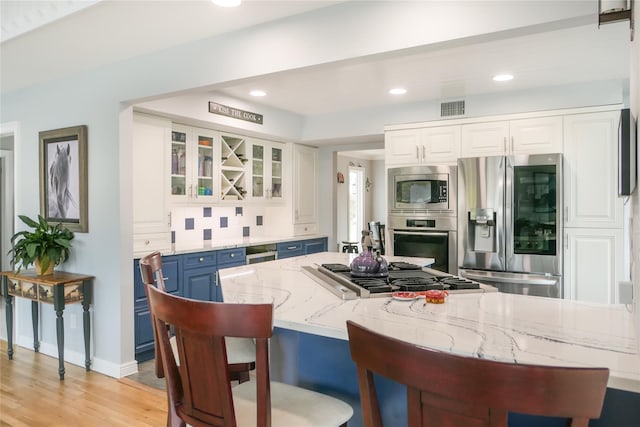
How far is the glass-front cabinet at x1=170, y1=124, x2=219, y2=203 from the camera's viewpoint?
407cm

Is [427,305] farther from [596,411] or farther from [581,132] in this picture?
[581,132]

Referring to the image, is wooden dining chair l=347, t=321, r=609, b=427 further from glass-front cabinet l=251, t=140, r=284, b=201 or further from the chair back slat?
glass-front cabinet l=251, t=140, r=284, b=201

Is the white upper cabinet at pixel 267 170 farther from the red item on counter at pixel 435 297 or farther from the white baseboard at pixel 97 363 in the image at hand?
the red item on counter at pixel 435 297

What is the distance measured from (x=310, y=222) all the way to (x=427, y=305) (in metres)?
4.13

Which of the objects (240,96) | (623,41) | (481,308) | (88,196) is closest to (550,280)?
(623,41)

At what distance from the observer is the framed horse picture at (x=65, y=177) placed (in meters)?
3.44

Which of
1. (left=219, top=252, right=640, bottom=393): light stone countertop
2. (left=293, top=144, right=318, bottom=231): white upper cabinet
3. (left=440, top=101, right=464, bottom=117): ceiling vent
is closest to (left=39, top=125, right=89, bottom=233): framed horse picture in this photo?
(left=219, top=252, right=640, bottom=393): light stone countertop

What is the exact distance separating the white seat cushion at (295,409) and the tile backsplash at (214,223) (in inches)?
133

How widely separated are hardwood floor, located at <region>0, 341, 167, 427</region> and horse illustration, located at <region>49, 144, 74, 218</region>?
49.7 inches

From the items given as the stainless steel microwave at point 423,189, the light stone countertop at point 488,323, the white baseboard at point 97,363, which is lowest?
the white baseboard at point 97,363

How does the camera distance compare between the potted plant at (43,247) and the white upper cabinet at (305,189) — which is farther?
the white upper cabinet at (305,189)

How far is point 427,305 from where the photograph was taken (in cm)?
169

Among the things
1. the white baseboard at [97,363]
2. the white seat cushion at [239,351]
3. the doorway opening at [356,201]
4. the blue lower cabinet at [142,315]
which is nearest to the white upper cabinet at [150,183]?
the blue lower cabinet at [142,315]

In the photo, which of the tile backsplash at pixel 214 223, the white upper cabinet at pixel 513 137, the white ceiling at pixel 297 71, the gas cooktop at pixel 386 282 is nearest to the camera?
the gas cooktop at pixel 386 282
